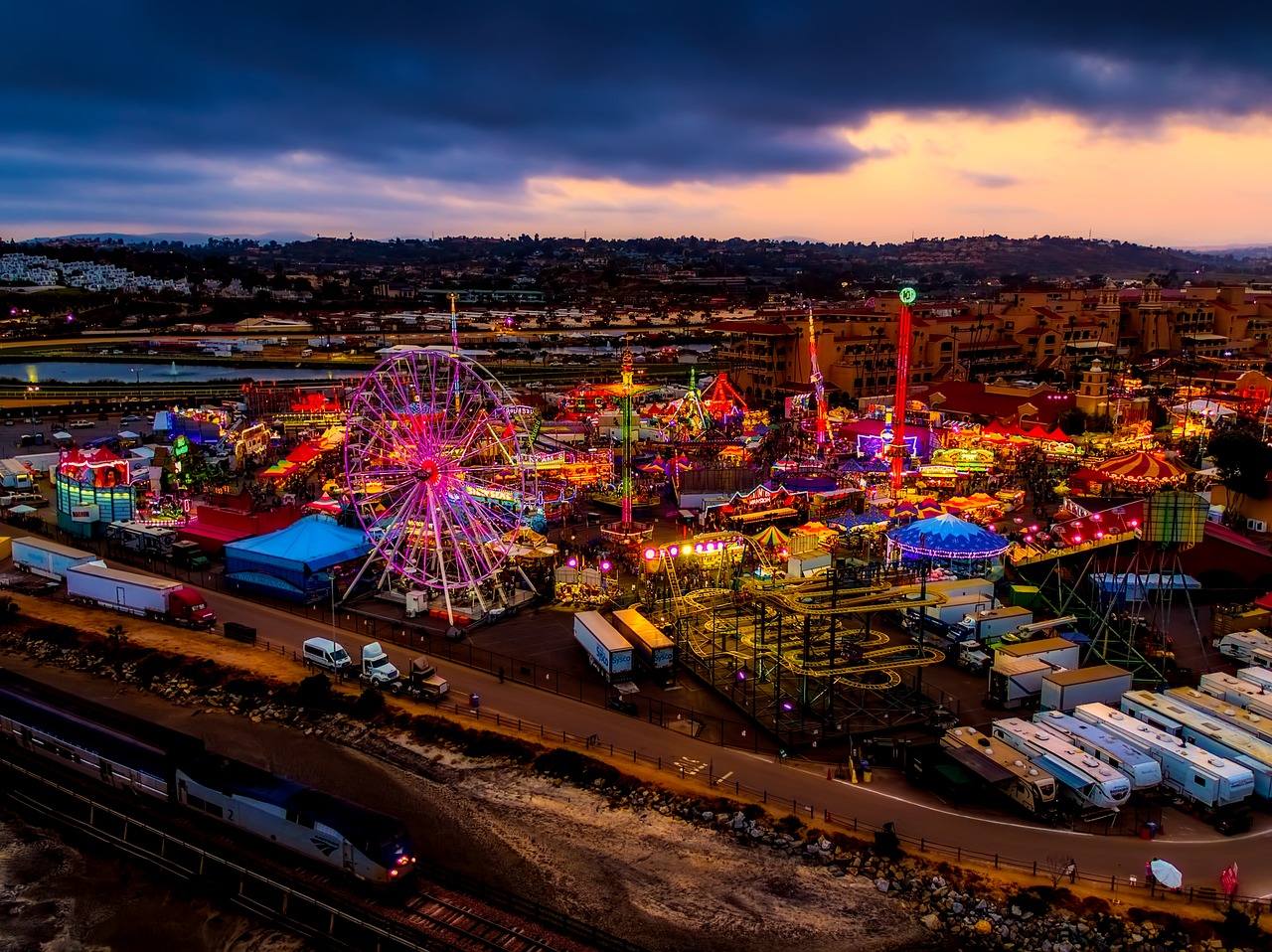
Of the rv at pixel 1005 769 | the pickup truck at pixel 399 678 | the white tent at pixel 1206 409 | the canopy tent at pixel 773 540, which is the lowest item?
the pickup truck at pixel 399 678

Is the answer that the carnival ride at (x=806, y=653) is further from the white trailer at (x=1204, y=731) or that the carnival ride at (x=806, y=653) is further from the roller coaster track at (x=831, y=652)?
the white trailer at (x=1204, y=731)

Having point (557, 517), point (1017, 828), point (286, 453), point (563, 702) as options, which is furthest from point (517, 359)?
point (1017, 828)

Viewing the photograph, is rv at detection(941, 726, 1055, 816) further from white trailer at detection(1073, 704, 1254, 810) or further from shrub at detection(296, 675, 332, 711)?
shrub at detection(296, 675, 332, 711)

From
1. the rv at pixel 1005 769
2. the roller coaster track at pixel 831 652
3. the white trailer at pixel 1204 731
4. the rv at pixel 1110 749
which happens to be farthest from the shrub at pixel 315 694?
the white trailer at pixel 1204 731

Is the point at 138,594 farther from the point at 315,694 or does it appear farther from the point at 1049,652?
the point at 1049,652

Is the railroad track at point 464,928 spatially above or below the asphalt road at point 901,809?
below

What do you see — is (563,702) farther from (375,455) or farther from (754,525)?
(754,525)

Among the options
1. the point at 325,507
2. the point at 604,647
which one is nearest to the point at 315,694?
the point at 604,647

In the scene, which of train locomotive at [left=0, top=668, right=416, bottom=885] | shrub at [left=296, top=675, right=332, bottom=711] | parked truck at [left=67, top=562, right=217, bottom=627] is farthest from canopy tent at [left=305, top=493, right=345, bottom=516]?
train locomotive at [left=0, top=668, right=416, bottom=885]
